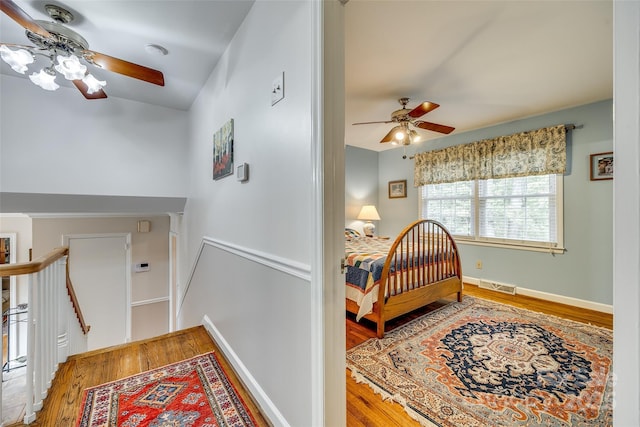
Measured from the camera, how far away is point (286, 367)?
130 cm

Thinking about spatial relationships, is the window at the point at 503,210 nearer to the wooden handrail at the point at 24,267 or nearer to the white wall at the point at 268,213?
the white wall at the point at 268,213

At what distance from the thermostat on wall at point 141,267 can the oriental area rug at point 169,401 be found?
9.90 feet

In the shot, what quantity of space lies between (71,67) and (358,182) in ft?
14.2

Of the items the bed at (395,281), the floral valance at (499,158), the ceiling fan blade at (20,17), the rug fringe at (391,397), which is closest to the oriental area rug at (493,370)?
the rug fringe at (391,397)

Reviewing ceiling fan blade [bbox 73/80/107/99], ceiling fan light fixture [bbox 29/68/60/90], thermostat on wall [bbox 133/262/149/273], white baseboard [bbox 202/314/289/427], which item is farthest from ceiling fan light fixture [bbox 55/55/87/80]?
thermostat on wall [bbox 133/262/149/273]

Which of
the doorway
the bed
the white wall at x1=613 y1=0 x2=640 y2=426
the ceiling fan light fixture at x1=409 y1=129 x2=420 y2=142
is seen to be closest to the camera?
the white wall at x1=613 y1=0 x2=640 y2=426

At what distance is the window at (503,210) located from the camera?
10.9 feet

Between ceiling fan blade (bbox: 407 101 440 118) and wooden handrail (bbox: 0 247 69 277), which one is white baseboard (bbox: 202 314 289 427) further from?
ceiling fan blade (bbox: 407 101 440 118)

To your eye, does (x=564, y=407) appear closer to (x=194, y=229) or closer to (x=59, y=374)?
(x=59, y=374)

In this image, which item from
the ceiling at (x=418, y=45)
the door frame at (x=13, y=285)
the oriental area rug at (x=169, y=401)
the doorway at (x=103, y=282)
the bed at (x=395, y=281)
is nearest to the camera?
the oriental area rug at (x=169, y=401)

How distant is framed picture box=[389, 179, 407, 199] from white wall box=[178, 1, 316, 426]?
12.3ft

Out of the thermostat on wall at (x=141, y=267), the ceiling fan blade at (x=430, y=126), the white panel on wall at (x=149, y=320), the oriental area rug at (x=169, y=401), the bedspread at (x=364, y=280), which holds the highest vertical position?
the ceiling fan blade at (x=430, y=126)

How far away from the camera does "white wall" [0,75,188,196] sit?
252cm

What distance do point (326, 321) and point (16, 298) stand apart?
5.27 metres
